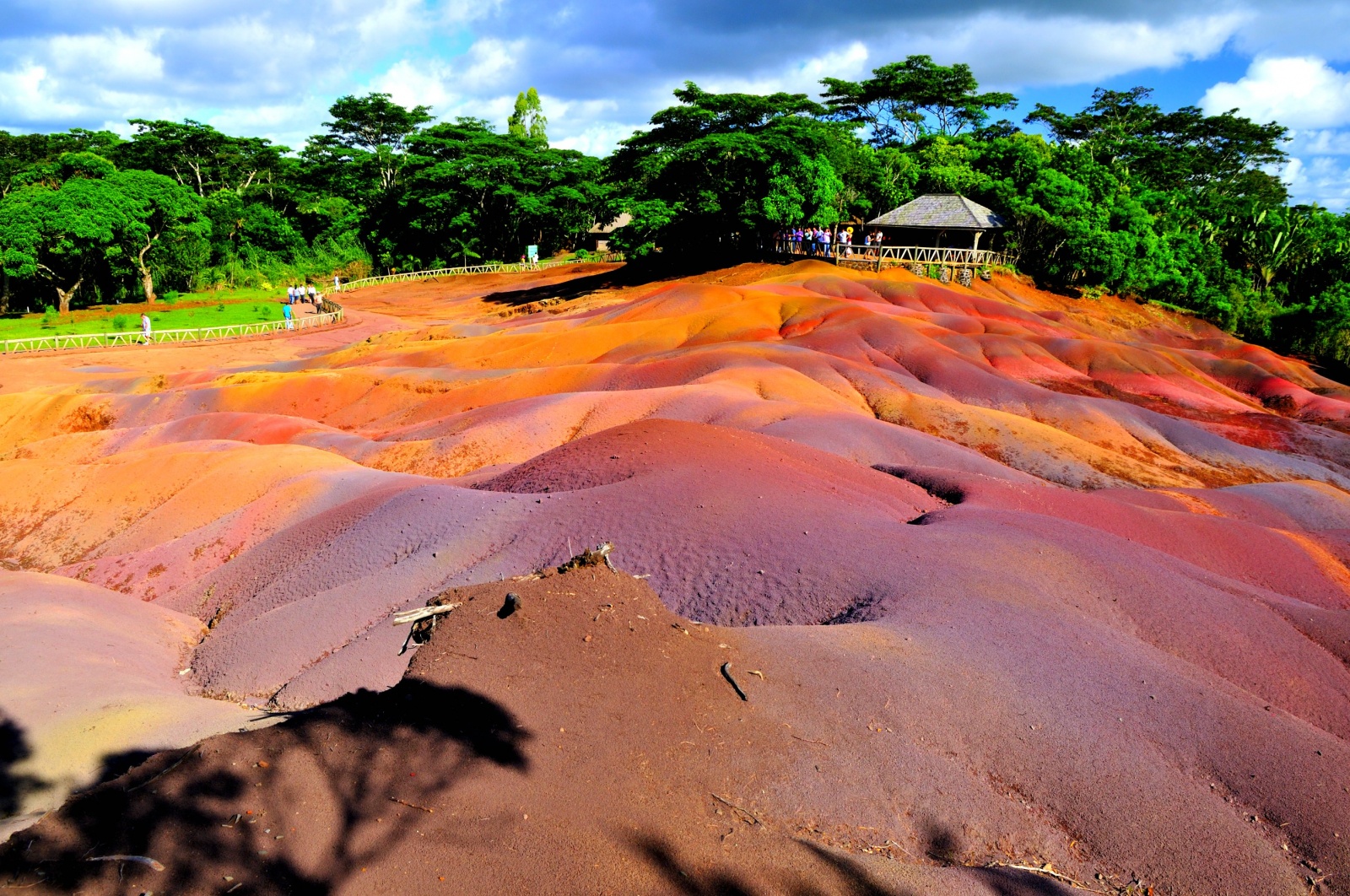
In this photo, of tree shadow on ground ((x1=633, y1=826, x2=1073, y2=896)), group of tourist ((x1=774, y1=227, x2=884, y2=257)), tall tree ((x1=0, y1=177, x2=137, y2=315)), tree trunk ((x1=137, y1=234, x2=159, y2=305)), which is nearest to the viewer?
tree shadow on ground ((x1=633, y1=826, x2=1073, y2=896))

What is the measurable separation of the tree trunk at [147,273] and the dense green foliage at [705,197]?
0.35 metres

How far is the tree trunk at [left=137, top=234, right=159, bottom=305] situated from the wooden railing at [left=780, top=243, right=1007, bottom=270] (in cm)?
3871

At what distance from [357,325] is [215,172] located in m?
28.6

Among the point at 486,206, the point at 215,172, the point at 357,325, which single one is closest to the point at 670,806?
the point at 357,325

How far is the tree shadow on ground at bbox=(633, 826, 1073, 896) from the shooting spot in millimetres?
4777

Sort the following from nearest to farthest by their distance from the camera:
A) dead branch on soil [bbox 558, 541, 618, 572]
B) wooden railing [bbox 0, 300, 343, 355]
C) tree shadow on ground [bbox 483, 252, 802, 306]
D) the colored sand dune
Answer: the colored sand dune
dead branch on soil [bbox 558, 541, 618, 572]
wooden railing [bbox 0, 300, 343, 355]
tree shadow on ground [bbox 483, 252, 802, 306]

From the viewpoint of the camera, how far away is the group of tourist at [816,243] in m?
45.9

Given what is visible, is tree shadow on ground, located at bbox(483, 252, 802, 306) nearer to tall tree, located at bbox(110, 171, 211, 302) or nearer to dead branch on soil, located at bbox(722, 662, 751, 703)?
tall tree, located at bbox(110, 171, 211, 302)

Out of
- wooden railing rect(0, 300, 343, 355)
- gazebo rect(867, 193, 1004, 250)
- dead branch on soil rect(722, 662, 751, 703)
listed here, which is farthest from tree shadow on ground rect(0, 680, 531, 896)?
gazebo rect(867, 193, 1004, 250)

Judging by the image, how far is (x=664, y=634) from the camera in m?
7.62

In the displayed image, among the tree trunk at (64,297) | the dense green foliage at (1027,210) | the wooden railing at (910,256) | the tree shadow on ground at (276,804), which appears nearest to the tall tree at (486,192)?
the dense green foliage at (1027,210)

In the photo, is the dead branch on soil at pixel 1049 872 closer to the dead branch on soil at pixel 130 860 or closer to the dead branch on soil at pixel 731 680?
the dead branch on soil at pixel 731 680

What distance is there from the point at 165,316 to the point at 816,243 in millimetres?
37599

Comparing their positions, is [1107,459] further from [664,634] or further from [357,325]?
[357,325]
